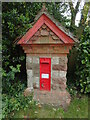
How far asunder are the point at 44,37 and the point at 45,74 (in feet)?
3.53

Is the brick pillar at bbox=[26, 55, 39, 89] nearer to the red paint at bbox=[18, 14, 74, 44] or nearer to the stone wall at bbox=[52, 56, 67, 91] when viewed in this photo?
the stone wall at bbox=[52, 56, 67, 91]

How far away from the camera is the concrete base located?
3.35 m

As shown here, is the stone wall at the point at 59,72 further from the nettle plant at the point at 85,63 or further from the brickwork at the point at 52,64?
the nettle plant at the point at 85,63

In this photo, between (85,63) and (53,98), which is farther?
(85,63)

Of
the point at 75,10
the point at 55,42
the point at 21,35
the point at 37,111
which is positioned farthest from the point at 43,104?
the point at 75,10

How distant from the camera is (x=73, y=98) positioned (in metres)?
3.84

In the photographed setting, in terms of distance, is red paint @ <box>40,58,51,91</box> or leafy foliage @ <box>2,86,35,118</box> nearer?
leafy foliage @ <box>2,86,35,118</box>

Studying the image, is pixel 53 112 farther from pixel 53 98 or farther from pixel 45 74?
pixel 45 74

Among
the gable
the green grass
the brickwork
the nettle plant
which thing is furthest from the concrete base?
the gable

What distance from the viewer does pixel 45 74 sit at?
3.36 metres

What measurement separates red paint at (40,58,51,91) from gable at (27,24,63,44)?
20.8 inches

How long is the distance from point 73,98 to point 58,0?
12.6 ft

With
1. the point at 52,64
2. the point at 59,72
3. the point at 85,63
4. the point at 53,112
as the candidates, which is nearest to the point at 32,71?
the point at 52,64

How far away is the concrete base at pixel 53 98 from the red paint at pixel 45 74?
Result: 0.16 meters
